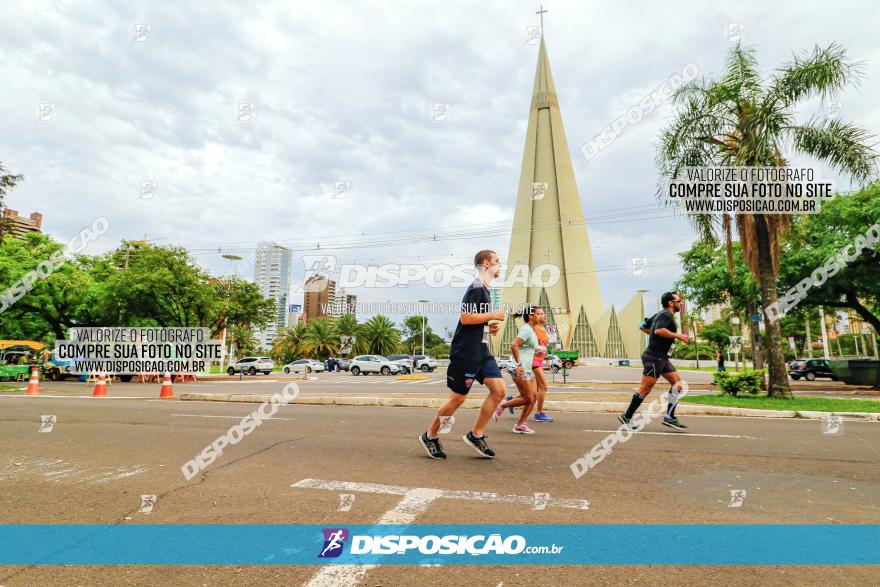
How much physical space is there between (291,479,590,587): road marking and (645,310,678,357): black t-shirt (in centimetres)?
413

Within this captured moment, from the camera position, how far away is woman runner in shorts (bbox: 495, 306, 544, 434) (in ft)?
21.6

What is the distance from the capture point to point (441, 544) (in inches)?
106

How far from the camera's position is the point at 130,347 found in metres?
26.9

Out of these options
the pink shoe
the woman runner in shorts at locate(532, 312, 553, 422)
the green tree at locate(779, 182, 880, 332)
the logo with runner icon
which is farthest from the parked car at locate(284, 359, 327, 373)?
the logo with runner icon

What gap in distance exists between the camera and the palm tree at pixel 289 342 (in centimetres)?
5869

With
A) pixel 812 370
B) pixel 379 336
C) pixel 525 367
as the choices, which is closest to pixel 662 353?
pixel 525 367

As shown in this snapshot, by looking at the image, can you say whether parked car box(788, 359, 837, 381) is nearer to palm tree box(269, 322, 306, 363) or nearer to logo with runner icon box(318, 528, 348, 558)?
logo with runner icon box(318, 528, 348, 558)

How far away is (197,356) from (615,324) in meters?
75.4

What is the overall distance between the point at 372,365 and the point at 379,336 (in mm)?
24642

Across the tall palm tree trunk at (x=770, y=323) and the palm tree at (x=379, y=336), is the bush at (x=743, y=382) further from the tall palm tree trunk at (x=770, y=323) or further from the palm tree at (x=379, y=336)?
the palm tree at (x=379, y=336)

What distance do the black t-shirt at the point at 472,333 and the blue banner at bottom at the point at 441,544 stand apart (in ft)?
6.61

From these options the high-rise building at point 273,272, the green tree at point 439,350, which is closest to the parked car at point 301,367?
the high-rise building at point 273,272

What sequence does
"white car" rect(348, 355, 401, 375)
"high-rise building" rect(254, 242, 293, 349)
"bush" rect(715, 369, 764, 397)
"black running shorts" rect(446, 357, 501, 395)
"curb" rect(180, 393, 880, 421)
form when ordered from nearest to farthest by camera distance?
"black running shorts" rect(446, 357, 501, 395) < "curb" rect(180, 393, 880, 421) < "bush" rect(715, 369, 764, 397) < "white car" rect(348, 355, 401, 375) < "high-rise building" rect(254, 242, 293, 349)

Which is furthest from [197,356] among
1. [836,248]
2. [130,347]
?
[836,248]
